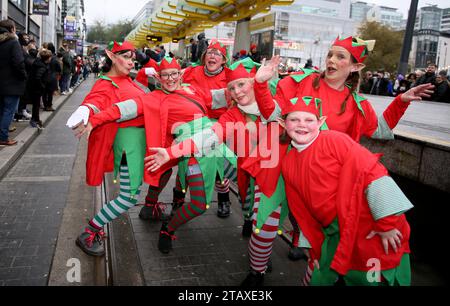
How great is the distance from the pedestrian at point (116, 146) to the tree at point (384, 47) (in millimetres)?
51963

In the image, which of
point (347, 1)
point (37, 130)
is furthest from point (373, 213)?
point (347, 1)

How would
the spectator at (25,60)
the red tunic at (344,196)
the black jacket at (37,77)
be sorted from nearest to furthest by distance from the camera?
the red tunic at (344,196) → the black jacket at (37,77) → the spectator at (25,60)

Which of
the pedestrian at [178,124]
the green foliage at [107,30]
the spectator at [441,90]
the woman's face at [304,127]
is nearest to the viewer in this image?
the woman's face at [304,127]

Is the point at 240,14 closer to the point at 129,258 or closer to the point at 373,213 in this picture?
the point at 129,258

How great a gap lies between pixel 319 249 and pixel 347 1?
128568mm

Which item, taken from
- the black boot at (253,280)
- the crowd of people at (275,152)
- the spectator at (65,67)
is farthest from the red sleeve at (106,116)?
the spectator at (65,67)

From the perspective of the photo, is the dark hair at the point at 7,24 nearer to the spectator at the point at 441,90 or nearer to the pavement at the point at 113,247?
the pavement at the point at 113,247

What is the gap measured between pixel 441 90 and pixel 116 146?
1366 cm

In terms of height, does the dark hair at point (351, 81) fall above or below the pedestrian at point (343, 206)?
above

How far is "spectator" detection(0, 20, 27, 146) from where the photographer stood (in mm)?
6949

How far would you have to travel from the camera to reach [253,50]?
1054cm

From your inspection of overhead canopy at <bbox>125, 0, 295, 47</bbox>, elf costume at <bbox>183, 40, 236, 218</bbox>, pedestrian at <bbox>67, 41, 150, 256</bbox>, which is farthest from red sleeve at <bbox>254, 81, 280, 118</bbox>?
overhead canopy at <bbox>125, 0, 295, 47</bbox>

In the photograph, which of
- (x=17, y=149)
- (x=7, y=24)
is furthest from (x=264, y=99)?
(x=7, y=24)

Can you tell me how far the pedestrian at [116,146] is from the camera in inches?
136
